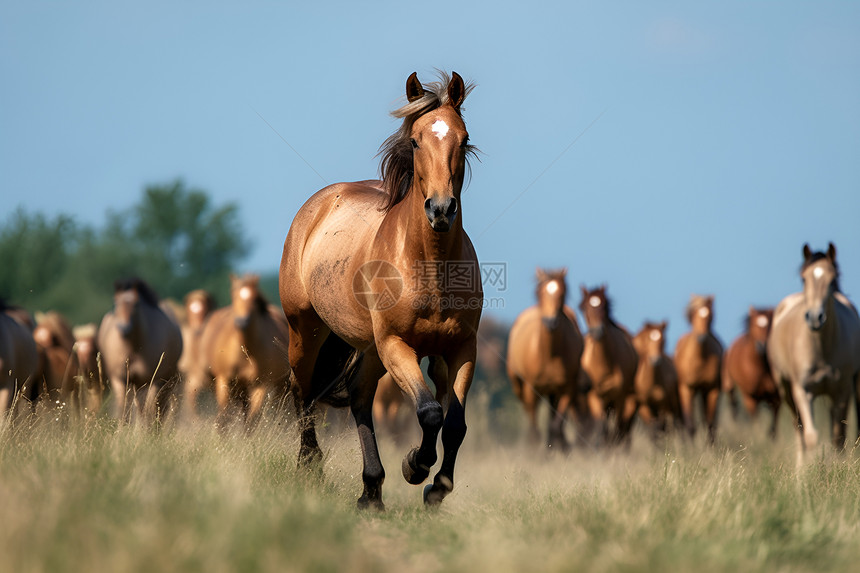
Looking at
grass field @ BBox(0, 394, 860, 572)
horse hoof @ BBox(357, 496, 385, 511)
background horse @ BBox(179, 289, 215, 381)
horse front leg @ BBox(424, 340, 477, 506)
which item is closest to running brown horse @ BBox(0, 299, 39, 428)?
grass field @ BBox(0, 394, 860, 572)

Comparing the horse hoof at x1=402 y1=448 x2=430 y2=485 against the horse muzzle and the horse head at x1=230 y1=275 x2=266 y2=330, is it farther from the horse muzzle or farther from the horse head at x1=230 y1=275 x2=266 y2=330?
the horse head at x1=230 y1=275 x2=266 y2=330

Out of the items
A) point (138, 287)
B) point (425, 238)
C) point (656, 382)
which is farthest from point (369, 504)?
point (656, 382)

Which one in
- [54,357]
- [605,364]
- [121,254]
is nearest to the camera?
[54,357]

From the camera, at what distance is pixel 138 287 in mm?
12242

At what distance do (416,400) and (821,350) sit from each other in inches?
245

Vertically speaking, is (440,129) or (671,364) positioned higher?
(440,129)

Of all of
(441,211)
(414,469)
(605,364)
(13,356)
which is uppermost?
(441,211)

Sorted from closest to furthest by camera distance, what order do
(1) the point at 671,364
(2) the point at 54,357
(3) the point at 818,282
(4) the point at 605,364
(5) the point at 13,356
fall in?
(5) the point at 13,356, (3) the point at 818,282, (2) the point at 54,357, (4) the point at 605,364, (1) the point at 671,364

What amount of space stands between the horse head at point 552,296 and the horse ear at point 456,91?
7.85 metres

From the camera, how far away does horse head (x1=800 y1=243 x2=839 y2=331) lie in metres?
9.51

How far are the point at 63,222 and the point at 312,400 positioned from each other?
130ft

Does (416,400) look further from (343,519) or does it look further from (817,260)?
(817,260)

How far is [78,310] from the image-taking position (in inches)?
1539

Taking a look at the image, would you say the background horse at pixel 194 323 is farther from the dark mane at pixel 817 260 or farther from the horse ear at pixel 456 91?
the horse ear at pixel 456 91
